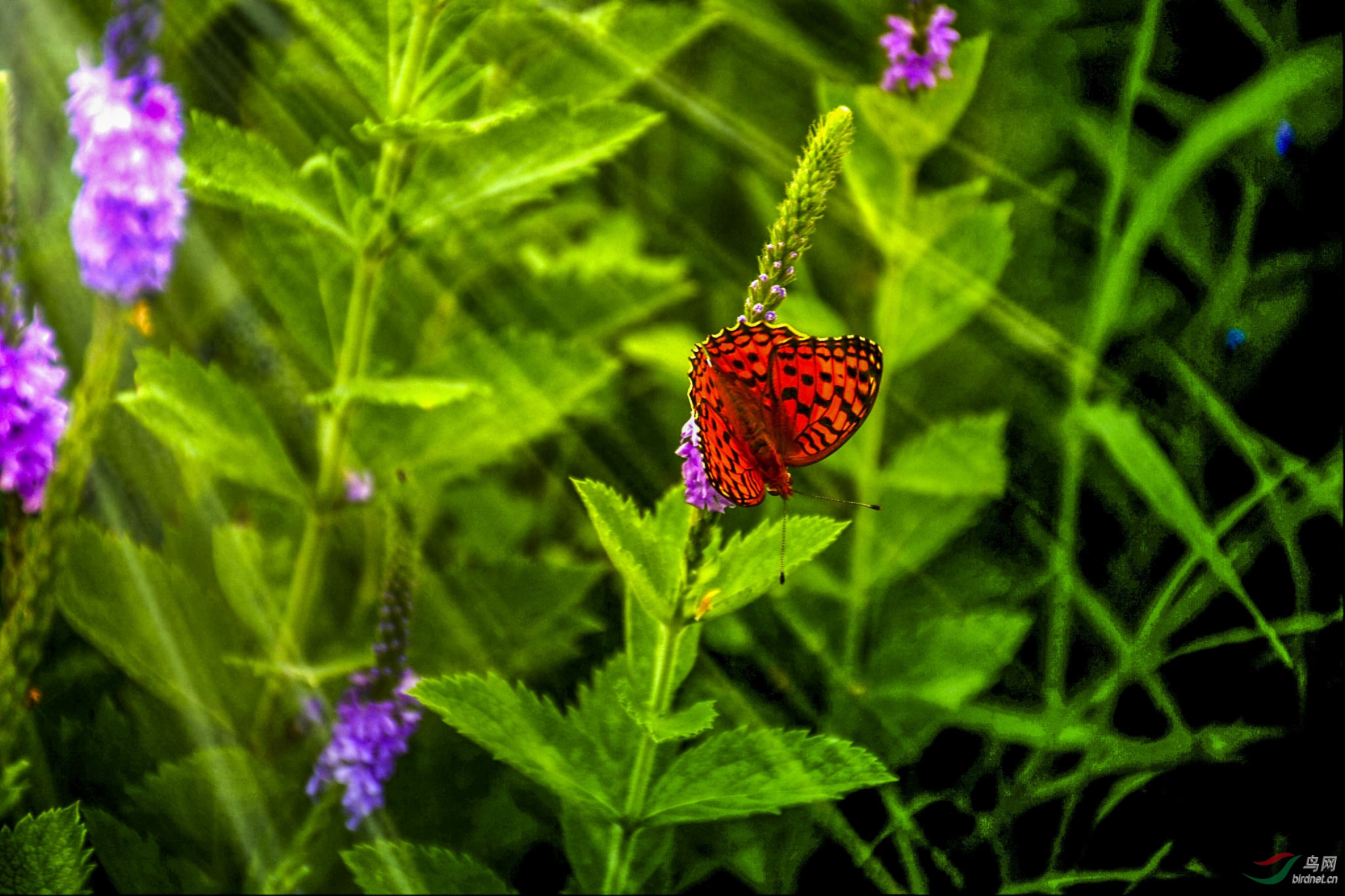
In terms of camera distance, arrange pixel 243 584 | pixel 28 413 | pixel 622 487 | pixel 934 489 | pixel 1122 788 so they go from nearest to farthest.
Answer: pixel 28 413, pixel 1122 788, pixel 243 584, pixel 934 489, pixel 622 487

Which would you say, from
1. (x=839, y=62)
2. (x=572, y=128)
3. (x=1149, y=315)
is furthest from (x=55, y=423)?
(x=1149, y=315)

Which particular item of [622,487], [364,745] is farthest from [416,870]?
[622,487]

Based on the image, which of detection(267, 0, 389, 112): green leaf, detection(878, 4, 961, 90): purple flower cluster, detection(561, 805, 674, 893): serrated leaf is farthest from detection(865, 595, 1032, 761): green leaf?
detection(267, 0, 389, 112): green leaf

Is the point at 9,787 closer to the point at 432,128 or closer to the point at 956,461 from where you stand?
the point at 432,128

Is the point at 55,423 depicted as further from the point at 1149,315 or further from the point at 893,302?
the point at 1149,315

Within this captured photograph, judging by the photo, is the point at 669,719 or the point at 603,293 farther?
the point at 603,293

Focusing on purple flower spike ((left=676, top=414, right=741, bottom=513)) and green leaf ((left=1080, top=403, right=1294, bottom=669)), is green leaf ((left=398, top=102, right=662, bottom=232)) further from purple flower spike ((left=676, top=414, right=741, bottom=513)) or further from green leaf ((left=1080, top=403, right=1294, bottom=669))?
green leaf ((left=1080, top=403, right=1294, bottom=669))

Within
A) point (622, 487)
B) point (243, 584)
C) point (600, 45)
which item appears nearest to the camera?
point (243, 584)
